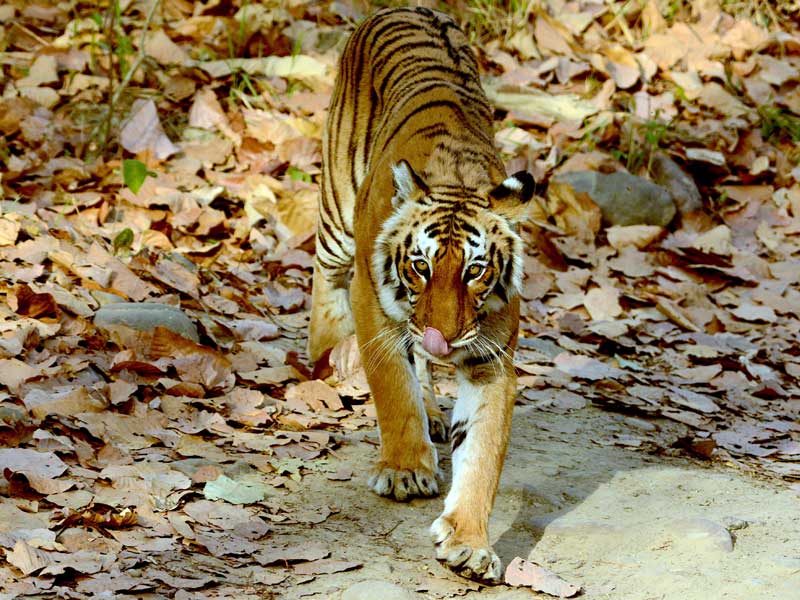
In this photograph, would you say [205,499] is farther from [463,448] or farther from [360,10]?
[360,10]

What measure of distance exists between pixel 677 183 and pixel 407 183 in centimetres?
434

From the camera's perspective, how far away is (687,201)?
7.54 meters

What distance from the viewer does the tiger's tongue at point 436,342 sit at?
347 cm

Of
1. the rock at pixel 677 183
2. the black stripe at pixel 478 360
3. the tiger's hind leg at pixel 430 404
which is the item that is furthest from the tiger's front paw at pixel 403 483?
the rock at pixel 677 183

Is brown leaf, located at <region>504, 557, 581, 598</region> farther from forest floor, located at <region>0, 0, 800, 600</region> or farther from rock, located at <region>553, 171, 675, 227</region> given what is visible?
rock, located at <region>553, 171, 675, 227</region>

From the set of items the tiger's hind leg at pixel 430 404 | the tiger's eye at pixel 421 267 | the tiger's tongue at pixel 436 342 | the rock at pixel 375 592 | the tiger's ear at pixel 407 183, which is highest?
the tiger's ear at pixel 407 183

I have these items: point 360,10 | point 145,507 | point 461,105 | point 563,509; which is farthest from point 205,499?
point 360,10

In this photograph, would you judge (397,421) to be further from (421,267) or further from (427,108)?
(427,108)

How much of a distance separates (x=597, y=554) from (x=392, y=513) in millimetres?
686

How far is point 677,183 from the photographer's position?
7.62 metres

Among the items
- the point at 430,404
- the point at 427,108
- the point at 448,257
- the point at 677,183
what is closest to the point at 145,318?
the point at 430,404

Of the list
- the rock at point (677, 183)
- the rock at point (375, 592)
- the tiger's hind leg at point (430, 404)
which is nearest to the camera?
the rock at point (375, 592)

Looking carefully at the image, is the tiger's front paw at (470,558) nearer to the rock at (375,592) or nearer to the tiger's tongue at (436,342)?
the rock at (375,592)

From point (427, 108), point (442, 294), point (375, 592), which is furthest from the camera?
point (427, 108)
